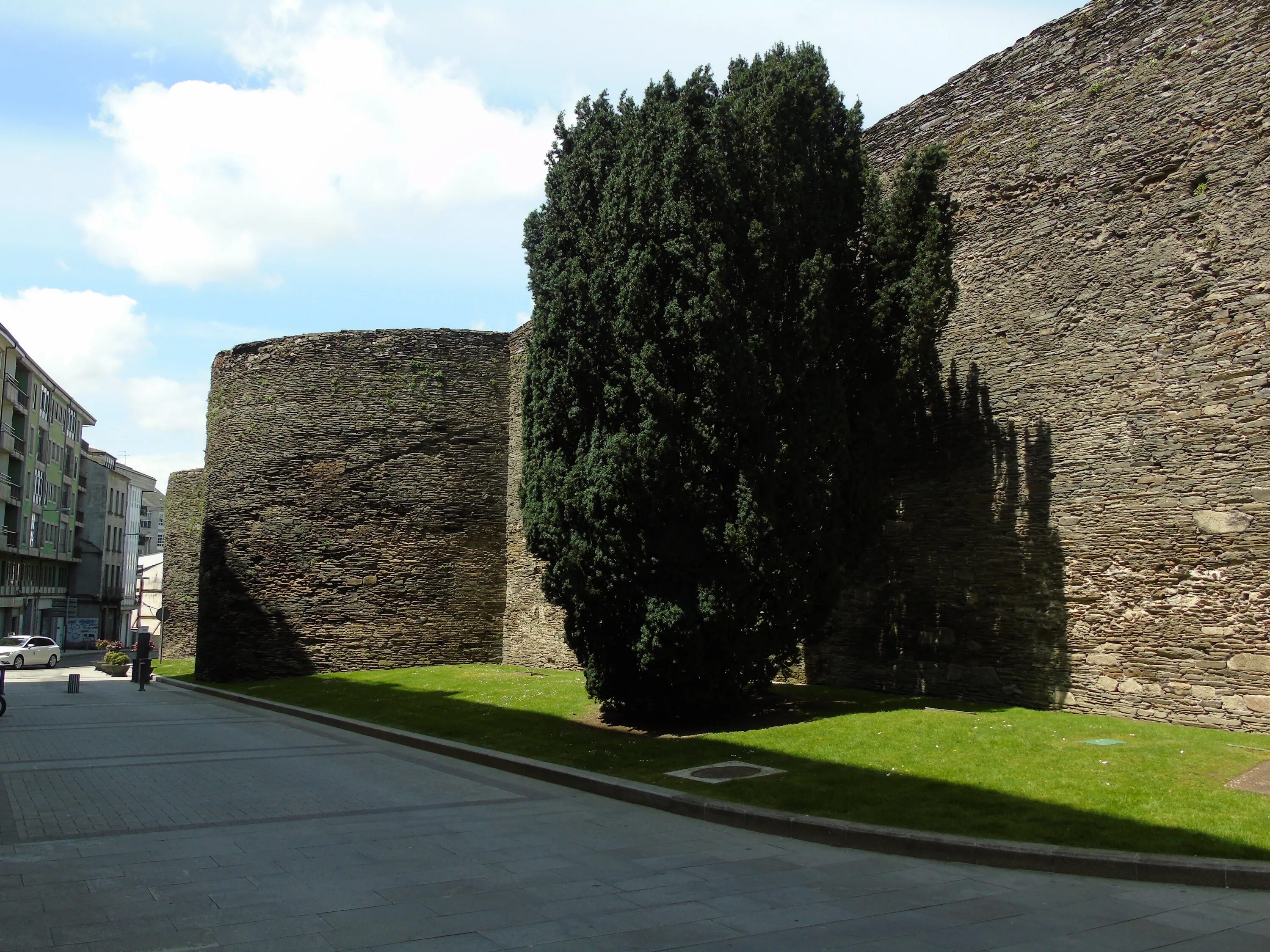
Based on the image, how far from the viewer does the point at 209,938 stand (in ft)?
15.7

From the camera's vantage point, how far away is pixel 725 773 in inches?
371

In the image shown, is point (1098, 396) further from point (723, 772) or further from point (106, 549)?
point (106, 549)

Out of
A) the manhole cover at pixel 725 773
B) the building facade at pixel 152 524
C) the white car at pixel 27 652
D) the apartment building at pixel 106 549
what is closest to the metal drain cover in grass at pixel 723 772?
the manhole cover at pixel 725 773

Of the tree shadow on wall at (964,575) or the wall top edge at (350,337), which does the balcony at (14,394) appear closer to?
the wall top edge at (350,337)

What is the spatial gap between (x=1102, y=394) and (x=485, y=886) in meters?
9.23

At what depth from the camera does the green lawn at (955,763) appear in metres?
6.89

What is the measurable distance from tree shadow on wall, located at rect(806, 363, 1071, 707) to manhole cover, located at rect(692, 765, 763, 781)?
382 cm

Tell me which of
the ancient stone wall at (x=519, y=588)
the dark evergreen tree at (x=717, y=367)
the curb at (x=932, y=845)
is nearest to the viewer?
the curb at (x=932, y=845)

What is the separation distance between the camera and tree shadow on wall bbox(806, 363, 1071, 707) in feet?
40.2

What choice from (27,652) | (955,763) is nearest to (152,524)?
(27,652)

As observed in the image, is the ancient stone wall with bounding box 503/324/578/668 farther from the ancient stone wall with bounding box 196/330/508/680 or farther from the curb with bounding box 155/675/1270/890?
the curb with bounding box 155/675/1270/890

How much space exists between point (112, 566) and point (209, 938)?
Result: 73.3 meters

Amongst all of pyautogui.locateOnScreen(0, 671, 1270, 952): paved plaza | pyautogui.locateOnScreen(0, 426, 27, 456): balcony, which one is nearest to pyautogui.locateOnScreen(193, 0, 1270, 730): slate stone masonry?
pyautogui.locateOnScreen(0, 671, 1270, 952): paved plaza

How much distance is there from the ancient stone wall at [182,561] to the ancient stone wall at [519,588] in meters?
18.9
